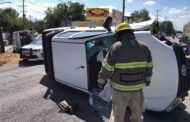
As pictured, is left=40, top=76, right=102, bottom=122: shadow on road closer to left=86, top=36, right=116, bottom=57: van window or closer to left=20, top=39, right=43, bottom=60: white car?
left=86, top=36, right=116, bottom=57: van window

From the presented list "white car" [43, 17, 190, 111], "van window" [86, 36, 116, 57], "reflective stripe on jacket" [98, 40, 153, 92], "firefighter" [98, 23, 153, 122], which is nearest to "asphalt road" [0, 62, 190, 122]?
"white car" [43, 17, 190, 111]

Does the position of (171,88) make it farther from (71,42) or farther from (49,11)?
(49,11)

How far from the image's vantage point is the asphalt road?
5.77 meters

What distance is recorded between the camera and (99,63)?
6.51 m

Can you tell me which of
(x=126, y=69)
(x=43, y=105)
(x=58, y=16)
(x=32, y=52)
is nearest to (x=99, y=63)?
(x=43, y=105)

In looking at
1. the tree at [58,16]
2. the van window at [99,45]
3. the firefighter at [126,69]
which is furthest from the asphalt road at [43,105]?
the tree at [58,16]

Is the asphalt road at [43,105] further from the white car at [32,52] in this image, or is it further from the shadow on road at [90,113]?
the white car at [32,52]

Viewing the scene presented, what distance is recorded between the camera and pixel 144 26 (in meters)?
5.88

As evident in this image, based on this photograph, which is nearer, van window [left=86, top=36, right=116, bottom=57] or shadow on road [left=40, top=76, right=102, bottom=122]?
shadow on road [left=40, top=76, right=102, bottom=122]

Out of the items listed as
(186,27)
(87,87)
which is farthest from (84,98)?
(186,27)

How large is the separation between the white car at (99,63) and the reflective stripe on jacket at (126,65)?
1328 mm

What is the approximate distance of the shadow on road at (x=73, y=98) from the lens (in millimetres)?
5938

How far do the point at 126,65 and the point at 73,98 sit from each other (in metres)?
3.71

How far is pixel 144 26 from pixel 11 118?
3.45 m
